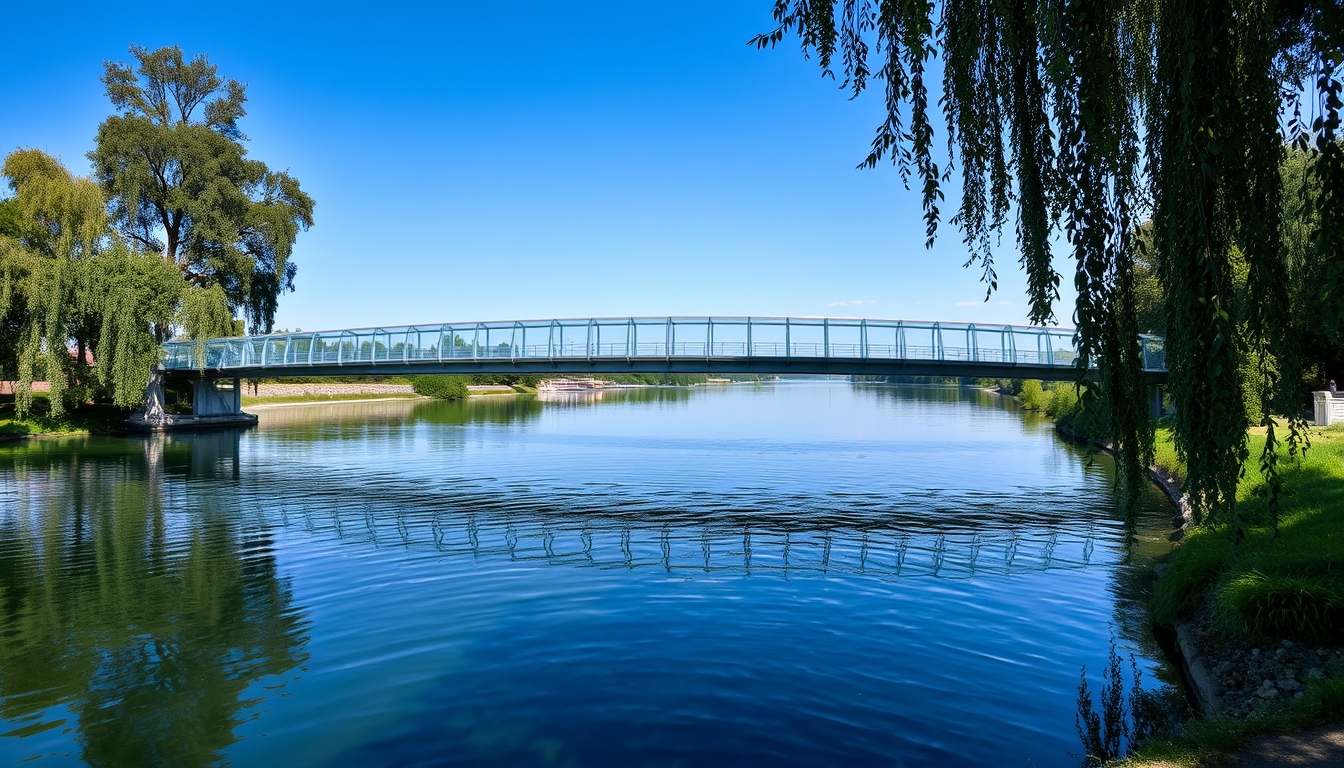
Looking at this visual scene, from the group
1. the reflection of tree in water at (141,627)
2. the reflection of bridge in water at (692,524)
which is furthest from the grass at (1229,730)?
the reflection of tree in water at (141,627)

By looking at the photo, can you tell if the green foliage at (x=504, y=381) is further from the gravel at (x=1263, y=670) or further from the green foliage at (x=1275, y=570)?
the gravel at (x=1263, y=670)

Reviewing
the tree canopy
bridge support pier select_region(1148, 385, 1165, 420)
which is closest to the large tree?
the tree canopy

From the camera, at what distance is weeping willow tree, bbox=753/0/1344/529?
4973mm

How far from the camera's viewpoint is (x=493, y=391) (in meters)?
116

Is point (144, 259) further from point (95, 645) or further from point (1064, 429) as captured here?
point (1064, 429)

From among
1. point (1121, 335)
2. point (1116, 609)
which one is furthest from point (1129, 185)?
point (1116, 609)

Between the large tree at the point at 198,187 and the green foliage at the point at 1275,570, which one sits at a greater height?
the large tree at the point at 198,187

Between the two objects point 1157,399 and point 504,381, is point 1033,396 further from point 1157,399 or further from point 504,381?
point 504,381

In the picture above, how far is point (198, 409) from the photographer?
49312 millimetres

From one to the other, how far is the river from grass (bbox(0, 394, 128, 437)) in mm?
19075

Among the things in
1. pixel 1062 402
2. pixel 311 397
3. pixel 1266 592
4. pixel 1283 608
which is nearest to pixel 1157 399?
pixel 1062 402

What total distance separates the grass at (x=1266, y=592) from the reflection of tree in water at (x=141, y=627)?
336 inches

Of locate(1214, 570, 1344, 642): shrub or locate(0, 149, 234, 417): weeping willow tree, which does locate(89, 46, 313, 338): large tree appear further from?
locate(1214, 570, 1344, 642): shrub

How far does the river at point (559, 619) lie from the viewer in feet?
26.2
